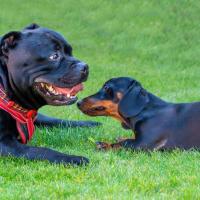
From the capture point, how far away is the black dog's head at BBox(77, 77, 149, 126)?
283 inches

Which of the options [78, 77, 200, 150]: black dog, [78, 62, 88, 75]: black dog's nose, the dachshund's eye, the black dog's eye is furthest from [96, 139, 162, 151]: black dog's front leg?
the black dog's eye

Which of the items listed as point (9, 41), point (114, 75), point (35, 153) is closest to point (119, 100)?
point (9, 41)

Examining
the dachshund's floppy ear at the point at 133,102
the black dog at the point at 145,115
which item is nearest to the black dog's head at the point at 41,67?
the black dog at the point at 145,115

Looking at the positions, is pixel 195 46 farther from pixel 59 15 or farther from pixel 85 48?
pixel 59 15

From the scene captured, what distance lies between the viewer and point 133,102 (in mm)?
7219

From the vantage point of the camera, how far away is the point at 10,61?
6.21 meters

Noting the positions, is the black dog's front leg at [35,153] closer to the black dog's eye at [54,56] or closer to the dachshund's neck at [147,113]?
the black dog's eye at [54,56]

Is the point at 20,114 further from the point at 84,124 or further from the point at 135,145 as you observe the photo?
the point at 84,124

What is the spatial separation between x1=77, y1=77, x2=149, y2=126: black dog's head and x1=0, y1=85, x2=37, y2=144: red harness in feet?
3.72

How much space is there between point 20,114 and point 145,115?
1.50 meters

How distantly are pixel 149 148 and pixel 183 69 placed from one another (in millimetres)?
11516

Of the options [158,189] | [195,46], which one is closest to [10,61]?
[158,189]

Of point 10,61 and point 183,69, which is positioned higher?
point 10,61

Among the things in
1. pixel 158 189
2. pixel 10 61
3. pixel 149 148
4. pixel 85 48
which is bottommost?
pixel 85 48
